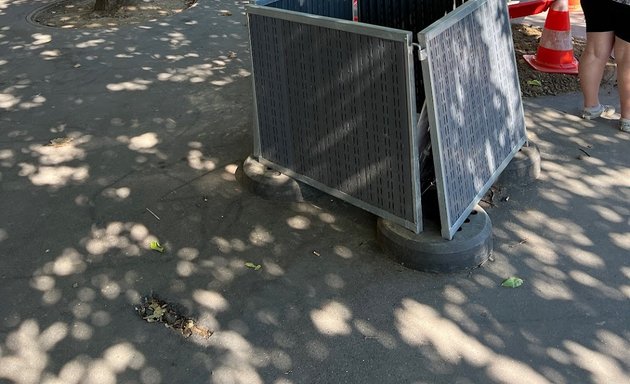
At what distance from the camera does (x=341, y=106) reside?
360 centimetres

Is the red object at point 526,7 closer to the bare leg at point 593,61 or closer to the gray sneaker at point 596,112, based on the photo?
the bare leg at point 593,61

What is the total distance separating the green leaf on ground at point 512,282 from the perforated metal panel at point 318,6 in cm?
206

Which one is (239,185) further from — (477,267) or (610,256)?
(610,256)

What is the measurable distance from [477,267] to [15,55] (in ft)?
20.1

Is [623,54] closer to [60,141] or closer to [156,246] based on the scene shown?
[156,246]

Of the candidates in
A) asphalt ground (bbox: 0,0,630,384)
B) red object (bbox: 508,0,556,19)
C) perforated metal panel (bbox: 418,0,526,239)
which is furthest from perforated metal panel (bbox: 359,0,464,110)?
red object (bbox: 508,0,556,19)

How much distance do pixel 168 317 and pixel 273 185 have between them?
123 centimetres

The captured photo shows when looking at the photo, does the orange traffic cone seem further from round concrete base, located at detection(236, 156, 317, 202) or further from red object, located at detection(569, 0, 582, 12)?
round concrete base, located at detection(236, 156, 317, 202)

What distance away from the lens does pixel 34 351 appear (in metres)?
3.12

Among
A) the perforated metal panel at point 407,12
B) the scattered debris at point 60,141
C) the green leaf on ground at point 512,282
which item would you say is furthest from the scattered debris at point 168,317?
the scattered debris at point 60,141

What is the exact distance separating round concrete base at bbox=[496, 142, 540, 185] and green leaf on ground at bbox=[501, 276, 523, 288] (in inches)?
39.0

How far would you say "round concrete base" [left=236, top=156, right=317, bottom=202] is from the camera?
4172 millimetres

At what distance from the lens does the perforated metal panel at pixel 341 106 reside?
3283 mm

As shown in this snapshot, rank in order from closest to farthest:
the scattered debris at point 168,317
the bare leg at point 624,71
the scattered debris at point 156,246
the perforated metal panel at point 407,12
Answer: the scattered debris at point 168,317
the scattered debris at point 156,246
the perforated metal panel at point 407,12
the bare leg at point 624,71
